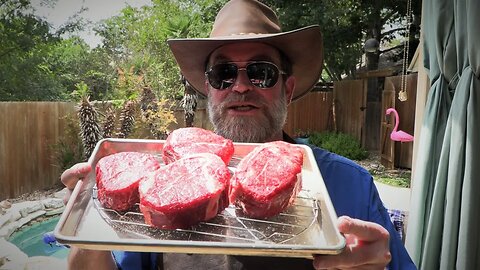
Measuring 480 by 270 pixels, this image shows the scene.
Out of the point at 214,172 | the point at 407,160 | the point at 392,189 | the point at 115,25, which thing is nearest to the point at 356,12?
the point at 407,160

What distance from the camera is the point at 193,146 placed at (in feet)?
3.77

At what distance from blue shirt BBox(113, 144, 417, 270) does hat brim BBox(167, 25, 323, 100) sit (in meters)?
0.52

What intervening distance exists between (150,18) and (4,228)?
10.5 m

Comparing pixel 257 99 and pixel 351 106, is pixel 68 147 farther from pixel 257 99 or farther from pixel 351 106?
pixel 351 106

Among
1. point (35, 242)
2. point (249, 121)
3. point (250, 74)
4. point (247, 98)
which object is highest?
point (250, 74)

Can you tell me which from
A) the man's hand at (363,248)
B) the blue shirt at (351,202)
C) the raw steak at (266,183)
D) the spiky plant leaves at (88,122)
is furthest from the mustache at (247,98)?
the spiky plant leaves at (88,122)

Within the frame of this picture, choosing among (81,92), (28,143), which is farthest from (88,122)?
(28,143)

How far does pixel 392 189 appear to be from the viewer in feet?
25.4

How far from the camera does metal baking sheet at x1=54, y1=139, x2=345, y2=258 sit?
0.65m

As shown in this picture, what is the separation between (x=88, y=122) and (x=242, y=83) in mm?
7255

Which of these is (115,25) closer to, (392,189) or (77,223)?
(392,189)

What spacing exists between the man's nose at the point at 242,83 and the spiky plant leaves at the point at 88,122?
706 centimetres

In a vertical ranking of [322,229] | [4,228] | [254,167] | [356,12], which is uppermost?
[356,12]

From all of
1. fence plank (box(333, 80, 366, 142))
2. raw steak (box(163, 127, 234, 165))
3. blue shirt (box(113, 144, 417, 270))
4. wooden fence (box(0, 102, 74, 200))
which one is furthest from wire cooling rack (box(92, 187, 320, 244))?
fence plank (box(333, 80, 366, 142))
